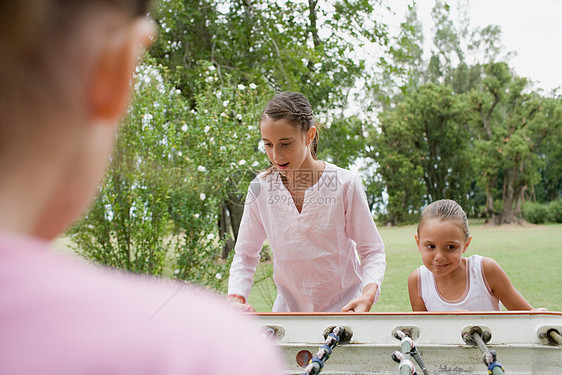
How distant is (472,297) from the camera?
197cm

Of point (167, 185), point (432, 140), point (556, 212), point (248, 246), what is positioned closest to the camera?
point (248, 246)

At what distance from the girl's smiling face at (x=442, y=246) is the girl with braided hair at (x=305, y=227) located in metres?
0.39

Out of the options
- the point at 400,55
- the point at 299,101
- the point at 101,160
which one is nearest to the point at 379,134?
the point at 400,55

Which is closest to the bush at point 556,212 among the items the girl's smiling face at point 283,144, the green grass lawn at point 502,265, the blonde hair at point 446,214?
the green grass lawn at point 502,265

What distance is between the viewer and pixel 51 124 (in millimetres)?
226

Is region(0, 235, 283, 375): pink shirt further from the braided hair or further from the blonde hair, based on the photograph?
the blonde hair

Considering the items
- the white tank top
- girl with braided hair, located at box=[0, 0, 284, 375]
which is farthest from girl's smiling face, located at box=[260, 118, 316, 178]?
girl with braided hair, located at box=[0, 0, 284, 375]

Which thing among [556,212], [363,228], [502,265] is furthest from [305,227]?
[556,212]

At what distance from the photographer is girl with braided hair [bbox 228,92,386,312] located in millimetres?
1663

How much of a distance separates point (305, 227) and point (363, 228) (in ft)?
0.58

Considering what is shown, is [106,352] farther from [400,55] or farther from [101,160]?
[400,55]

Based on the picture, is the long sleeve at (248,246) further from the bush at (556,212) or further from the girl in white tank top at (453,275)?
the bush at (556,212)

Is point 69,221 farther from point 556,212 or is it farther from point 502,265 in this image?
point 556,212

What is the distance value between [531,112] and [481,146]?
6.08 ft
